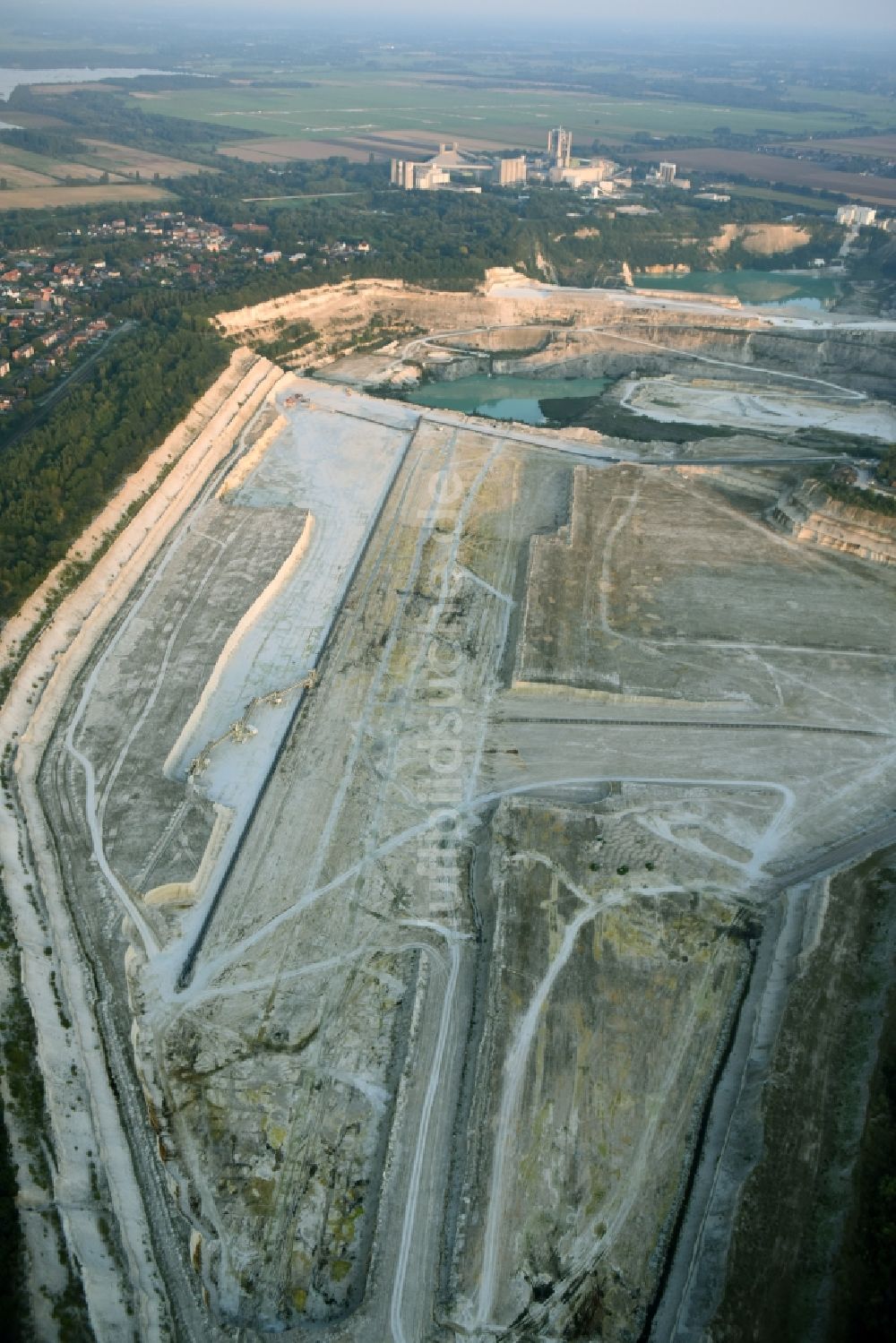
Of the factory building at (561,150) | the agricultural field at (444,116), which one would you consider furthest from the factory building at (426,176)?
the agricultural field at (444,116)

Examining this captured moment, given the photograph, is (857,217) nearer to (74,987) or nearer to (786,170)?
(786,170)

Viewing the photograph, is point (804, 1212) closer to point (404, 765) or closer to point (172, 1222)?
point (172, 1222)

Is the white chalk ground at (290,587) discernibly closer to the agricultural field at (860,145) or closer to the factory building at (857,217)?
the factory building at (857,217)

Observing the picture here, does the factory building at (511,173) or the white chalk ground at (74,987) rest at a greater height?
the factory building at (511,173)

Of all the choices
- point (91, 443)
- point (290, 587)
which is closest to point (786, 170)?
point (91, 443)

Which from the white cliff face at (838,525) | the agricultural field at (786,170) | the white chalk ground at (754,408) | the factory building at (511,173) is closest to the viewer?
the white cliff face at (838,525)

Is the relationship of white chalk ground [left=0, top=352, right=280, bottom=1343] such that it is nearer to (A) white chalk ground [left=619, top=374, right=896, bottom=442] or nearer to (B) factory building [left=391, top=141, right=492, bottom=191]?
(A) white chalk ground [left=619, top=374, right=896, bottom=442]
